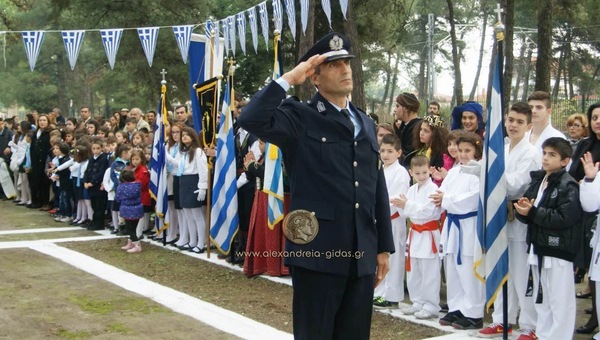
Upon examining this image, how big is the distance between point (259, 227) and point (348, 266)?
525cm

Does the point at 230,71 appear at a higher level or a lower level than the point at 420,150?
higher

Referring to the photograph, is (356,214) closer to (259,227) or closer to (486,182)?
(486,182)

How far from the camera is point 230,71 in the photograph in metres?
9.37

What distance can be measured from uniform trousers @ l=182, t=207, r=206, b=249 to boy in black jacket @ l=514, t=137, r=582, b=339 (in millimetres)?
5627

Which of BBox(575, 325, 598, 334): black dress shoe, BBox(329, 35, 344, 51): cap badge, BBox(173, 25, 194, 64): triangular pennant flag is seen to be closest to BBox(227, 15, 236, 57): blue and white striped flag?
BBox(173, 25, 194, 64): triangular pennant flag

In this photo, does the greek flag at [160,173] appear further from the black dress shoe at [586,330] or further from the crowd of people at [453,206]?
the black dress shoe at [586,330]

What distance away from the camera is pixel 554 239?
218 inches

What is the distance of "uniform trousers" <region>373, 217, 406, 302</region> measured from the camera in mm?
7027

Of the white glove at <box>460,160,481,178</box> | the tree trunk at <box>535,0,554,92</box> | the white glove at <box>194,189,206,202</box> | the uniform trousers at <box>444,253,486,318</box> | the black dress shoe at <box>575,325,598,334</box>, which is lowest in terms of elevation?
the black dress shoe at <box>575,325,598,334</box>

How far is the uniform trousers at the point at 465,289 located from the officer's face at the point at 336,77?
3.15 meters

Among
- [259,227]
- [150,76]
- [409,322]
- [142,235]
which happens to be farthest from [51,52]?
[409,322]

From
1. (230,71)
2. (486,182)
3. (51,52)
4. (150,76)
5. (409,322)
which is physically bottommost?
(409,322)

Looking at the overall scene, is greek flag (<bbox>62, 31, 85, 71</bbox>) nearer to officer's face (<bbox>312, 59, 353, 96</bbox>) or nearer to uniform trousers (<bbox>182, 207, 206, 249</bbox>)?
→ uniform trousers (<bbox>182, 207, 206, 249</bbox>)

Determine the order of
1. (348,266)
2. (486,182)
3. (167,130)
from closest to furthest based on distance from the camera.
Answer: (348,266), (486,182), (167,130)
